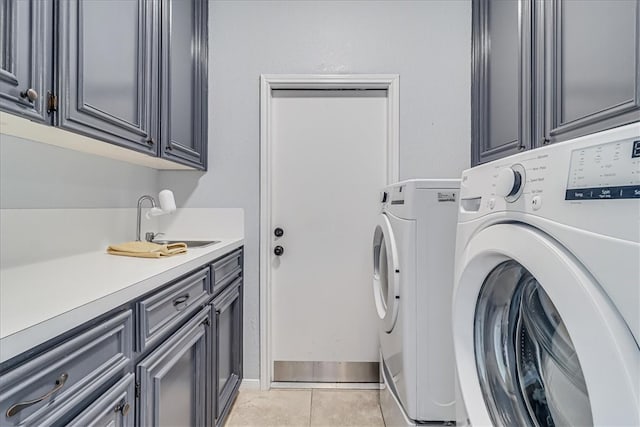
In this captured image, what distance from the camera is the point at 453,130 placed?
2.17m

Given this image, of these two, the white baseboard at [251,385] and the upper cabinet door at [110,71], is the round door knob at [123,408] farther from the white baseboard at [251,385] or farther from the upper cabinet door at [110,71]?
the white baseboard at [251,385]

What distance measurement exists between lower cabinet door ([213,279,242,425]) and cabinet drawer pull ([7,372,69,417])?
929 millimetres

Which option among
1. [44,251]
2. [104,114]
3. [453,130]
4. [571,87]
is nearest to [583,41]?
[571,87]

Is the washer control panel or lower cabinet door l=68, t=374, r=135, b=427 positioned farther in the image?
lower cabinet door l=68, t=374, r=135, b=427

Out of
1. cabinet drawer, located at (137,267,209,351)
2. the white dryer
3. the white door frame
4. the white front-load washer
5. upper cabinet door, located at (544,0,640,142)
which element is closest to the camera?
the white dryer

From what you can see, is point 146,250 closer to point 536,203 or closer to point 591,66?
point 536,203

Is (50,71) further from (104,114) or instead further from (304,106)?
(304,106)

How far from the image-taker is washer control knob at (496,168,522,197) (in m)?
0.66

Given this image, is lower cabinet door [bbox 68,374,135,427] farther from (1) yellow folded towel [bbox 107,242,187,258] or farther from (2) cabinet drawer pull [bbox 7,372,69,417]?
(1) yellow folded towel [bbox 107,242,187,258]

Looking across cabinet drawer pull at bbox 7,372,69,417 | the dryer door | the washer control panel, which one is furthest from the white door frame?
the washer control panel

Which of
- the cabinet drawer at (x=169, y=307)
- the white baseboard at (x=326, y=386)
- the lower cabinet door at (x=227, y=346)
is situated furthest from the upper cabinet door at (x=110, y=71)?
the white baseboard at (x=326, y=386)

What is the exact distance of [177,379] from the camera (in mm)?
1188

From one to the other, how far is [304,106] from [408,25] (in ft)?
2.69

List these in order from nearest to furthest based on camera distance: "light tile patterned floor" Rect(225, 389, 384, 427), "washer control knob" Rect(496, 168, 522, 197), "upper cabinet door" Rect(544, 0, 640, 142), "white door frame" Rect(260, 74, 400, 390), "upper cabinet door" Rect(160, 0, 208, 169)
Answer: "washer control knob" Rect(496, 168, 522, 197) → "upper cabinet door" Rect(544, 0, 640, 142) → "upper cabinet door" Rect(160, 0, 208, 169) → "light tile patterned floor" Rect(225, 389, 384, 427) → "white door frame" Rect(260, 74, 400, 390)
